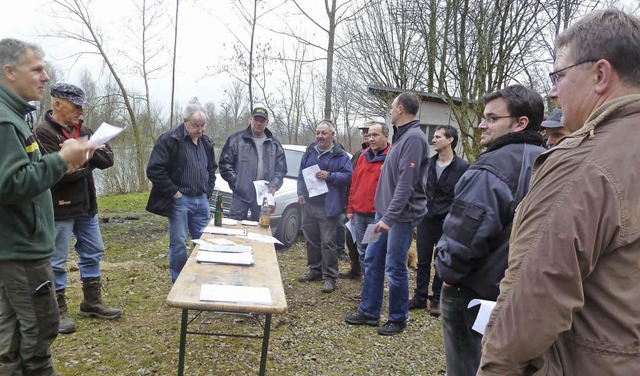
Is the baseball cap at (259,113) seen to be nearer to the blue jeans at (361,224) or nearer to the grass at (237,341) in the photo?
the blue jeans at (361,224)

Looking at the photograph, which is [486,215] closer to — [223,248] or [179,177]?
[223,248]

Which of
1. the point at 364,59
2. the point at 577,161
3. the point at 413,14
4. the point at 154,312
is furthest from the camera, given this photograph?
the point at 364,59

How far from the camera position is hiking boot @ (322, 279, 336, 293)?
5.01m

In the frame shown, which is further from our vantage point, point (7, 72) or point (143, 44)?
point (143, 44)

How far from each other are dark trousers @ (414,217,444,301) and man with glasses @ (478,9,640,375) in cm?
354

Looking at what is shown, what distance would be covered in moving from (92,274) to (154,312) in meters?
0.69

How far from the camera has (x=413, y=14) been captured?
9984 millimetres

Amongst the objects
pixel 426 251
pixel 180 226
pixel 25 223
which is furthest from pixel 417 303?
pixel 25 223

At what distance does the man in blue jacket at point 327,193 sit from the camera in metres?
5.04

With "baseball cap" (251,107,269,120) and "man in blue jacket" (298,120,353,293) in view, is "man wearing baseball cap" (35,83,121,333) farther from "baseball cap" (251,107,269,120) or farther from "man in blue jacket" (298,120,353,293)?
"man in blue jacket" (298,120,353,293)

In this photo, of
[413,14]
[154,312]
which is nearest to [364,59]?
[413,14]

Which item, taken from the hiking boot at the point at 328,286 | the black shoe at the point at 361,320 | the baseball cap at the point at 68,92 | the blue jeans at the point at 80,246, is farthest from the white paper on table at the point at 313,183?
the baseball cap at the point at 68,92

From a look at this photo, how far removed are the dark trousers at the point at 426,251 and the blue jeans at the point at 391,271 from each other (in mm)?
792

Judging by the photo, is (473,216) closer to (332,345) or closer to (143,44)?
(332,345)
